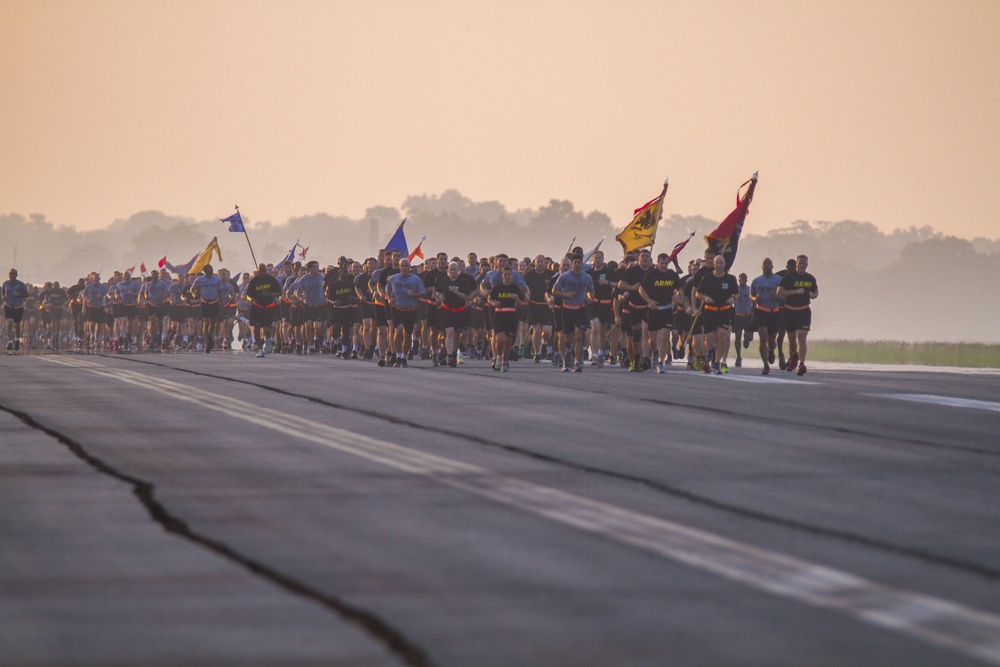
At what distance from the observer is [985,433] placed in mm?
15680

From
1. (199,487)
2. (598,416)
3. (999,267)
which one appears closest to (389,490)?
(199,487)

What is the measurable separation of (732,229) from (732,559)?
2490 centimetres

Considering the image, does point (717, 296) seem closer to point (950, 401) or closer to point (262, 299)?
point (950, 401)

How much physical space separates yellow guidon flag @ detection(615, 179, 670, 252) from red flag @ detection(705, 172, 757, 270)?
205cm

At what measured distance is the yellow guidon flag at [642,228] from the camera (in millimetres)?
34375

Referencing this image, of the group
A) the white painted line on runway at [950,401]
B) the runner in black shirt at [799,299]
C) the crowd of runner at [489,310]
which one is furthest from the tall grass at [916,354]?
the white painted line on runway at [950,401]

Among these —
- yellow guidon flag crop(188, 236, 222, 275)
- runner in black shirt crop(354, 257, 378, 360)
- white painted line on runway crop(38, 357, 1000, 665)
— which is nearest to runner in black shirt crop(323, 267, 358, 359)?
runner in black shirt crop(354, 257, 378, 360)

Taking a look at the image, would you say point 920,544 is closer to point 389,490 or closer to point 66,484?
point 389,490

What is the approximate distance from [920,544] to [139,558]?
13.1ft

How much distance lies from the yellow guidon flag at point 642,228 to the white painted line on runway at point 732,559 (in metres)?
21.4

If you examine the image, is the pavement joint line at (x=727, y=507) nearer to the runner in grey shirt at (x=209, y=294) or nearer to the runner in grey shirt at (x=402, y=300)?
the runner in grey shirt at (x=402, y=300)

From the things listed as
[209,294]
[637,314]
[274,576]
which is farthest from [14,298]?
[274,576]

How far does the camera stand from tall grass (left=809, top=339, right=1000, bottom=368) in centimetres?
5350

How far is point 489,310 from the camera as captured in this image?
29797mm
